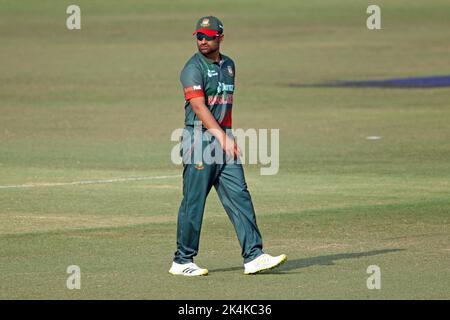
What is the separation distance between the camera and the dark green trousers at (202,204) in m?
12.0

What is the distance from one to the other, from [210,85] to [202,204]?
0.97 meters

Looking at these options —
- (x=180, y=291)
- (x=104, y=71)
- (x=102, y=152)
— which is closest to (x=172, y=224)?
(x=180, y=291)

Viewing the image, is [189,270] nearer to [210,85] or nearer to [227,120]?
[227,120]

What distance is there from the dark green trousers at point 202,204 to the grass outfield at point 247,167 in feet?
0.91

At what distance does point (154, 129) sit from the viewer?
84.4 ft

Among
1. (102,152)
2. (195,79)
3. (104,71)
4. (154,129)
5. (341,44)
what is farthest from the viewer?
(341,44)

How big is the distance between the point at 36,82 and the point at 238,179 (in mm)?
23443

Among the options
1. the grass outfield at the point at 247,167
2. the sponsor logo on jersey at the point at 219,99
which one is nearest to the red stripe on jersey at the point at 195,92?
the sponsor logo on jersey at the point at 219,99

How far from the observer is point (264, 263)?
470 inches

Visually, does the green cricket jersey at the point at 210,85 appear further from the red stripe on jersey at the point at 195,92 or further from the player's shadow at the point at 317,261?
the player's shadow at the point at 317,261

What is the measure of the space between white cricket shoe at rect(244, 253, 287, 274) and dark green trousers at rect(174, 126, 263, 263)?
55mm

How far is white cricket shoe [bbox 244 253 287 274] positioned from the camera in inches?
469
